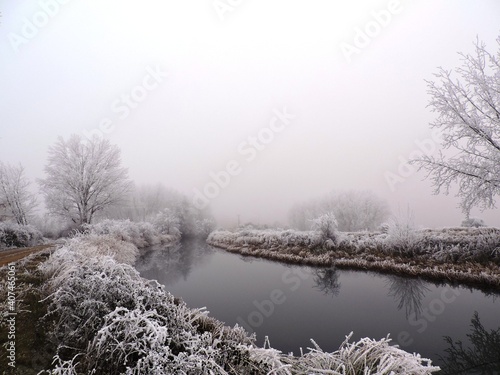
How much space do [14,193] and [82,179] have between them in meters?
11.3

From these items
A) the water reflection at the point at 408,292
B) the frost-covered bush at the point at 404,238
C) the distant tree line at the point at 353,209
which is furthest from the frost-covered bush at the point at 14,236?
the distant tree line at the point at 353,209

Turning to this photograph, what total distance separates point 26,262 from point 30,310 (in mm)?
4665

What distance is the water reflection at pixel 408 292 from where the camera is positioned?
798 cm

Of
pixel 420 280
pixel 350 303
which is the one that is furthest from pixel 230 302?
pixel 420 280

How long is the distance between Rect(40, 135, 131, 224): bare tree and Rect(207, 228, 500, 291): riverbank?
51.3ft

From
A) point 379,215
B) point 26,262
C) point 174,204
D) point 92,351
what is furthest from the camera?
point 174,204

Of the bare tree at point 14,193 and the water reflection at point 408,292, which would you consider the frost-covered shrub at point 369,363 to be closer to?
the water reflection at point 408,292

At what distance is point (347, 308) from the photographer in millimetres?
8344

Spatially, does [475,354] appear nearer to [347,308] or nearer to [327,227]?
[347,308]

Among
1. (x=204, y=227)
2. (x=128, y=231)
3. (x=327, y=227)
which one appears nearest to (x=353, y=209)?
(x=204, y=227)

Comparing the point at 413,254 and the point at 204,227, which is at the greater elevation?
the point at 413,254

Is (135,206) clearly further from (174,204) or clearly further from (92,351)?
(92,351)

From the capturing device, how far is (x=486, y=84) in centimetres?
1187

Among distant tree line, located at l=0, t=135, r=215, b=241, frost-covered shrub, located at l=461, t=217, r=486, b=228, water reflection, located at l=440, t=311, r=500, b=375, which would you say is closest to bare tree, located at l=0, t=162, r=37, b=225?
distant tree line, located at l=0, t=135, r=215, b=241
